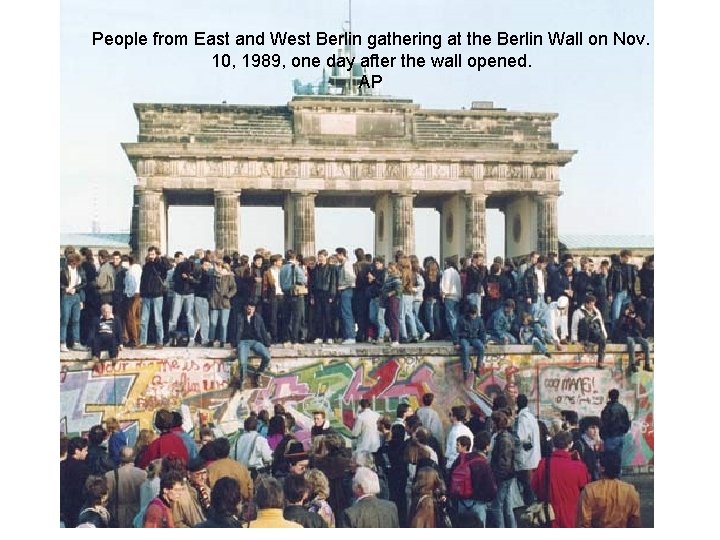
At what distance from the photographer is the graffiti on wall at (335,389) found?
76.4 ft

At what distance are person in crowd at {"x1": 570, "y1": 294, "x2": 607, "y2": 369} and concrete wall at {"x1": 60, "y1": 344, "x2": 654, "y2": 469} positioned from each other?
236 mm

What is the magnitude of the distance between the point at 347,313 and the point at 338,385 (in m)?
1.52

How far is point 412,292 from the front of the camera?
24.7 meters

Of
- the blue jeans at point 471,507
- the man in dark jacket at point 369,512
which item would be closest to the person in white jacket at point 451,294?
the blue jeans at point 471,507

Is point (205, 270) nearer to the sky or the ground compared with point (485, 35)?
nearer to the ground

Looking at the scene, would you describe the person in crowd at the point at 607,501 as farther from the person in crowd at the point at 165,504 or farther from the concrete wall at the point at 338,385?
the person in crowd at the point at 165,504

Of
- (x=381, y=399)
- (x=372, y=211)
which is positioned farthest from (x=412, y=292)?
(x=372, y=211)

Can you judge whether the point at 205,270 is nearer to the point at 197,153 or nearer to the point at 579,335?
the point at 579,335

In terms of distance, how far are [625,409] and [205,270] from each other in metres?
8.68

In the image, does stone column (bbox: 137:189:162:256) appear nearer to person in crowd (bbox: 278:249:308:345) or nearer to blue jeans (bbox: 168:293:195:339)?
blue jeans (bbox: 168:293:195:339)

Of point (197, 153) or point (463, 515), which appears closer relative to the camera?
point (463, 515)

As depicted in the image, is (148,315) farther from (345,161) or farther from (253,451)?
(345,161)

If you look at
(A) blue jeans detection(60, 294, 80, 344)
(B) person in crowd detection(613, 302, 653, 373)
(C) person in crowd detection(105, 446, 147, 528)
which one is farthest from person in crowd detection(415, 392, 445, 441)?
(A) blue jeans detection(60, 294, 80, 344)

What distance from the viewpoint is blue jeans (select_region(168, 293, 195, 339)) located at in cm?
2416
